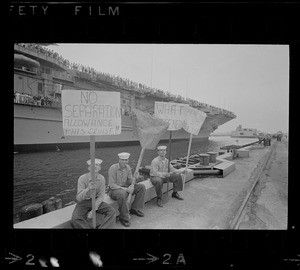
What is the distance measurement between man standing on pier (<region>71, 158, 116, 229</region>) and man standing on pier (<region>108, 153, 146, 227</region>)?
185mm

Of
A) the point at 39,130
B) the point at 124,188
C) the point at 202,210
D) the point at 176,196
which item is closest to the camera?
the point at 124,188

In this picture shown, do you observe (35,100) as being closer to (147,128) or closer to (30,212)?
(30,212)

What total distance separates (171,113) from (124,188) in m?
1.68

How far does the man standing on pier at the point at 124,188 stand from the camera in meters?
2.64

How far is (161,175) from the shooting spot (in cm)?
329

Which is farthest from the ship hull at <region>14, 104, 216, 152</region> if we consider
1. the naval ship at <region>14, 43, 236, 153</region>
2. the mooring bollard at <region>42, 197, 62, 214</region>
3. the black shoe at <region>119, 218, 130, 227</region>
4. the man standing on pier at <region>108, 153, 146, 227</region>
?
the black shoe at <region>119, 218, 130, 227</region>

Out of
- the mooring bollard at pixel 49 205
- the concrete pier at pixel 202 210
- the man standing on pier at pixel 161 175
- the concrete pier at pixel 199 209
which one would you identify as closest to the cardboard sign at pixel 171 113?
the man standing on pier at pixel 161 175

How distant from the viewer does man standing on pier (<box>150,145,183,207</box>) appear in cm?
328
